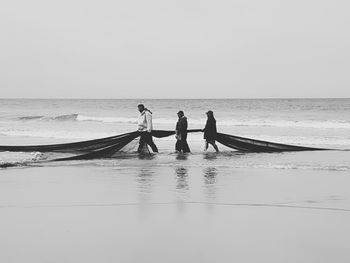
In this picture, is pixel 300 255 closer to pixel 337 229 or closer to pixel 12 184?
pixel 337 229

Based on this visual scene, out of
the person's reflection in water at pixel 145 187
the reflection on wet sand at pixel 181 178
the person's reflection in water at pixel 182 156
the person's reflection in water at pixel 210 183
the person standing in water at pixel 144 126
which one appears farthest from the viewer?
the person standing in water at pixel 144 126

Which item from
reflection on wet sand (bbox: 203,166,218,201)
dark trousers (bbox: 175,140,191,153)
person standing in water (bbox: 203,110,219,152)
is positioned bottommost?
reflection on wet sand (bbox: 203,166,218,201)

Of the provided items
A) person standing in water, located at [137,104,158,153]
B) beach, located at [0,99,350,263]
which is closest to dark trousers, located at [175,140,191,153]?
person standing in water, located at [137,104,158,153]

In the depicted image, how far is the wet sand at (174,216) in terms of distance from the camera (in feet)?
15.1

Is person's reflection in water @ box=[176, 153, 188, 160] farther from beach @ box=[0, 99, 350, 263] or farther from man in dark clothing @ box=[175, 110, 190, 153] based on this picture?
beach @ box=[0, 99, 350, 263]

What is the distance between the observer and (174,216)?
611cm

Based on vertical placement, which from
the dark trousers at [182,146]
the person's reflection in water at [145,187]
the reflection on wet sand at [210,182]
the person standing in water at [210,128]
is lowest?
the reflection on wet sand at [210,182]

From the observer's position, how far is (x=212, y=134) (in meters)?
14.0

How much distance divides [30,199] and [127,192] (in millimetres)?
1522

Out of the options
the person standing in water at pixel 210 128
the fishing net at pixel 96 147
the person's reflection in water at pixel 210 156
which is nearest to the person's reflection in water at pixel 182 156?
the person's reflection in water at pixel 210 156

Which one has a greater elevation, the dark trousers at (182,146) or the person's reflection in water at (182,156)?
the dark trousers at (182,146)

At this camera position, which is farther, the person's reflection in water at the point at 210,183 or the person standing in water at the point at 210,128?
the person standing in water at the point at 210,128

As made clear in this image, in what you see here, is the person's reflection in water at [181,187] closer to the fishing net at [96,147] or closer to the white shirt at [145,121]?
the white shirt at [145,121]

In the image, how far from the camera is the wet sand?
4609 millimetres
